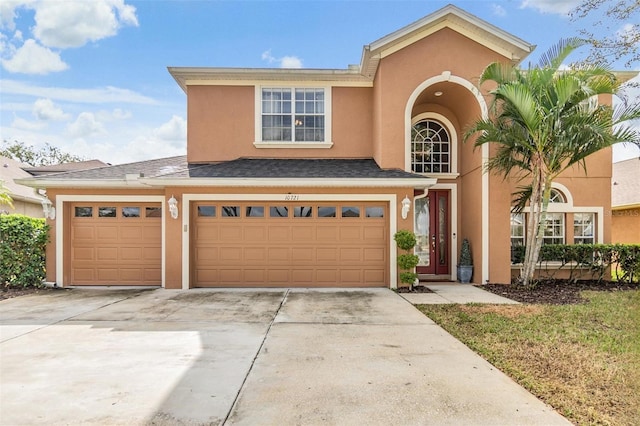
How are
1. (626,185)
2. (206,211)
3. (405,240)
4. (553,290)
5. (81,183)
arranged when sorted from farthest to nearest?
(626,185), (206,211), (81,183), (405,240), (553,290)

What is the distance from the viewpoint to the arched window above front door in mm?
11531

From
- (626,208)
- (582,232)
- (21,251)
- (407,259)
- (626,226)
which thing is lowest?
(407,259)

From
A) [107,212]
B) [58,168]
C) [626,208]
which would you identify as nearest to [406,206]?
[107,212]

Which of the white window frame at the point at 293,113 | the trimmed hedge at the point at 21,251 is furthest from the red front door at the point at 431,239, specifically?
the trimmed hedge at the point at 21,251

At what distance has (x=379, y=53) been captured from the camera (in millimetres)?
9953

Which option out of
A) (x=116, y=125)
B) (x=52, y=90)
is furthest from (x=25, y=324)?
(x=52, y=90)

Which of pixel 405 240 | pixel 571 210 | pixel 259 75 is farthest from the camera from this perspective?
pixel 571 210

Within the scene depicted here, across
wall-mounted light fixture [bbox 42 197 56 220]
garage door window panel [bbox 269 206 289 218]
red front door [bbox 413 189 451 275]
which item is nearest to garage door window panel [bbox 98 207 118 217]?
wall-mounted light fixture [bbox 42 197 56 220]

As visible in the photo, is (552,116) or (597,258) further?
(597,258)

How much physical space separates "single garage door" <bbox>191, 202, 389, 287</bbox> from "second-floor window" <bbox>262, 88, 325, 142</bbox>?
278 cm

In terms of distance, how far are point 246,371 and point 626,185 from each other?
1933 centimetres

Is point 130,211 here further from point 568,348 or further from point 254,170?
point 568,348

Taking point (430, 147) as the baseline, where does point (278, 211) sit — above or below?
below

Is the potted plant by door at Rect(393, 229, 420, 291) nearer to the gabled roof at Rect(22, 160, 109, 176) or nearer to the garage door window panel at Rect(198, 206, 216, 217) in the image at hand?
the garage door window panel at Rect(198, 206, 216, 217)
